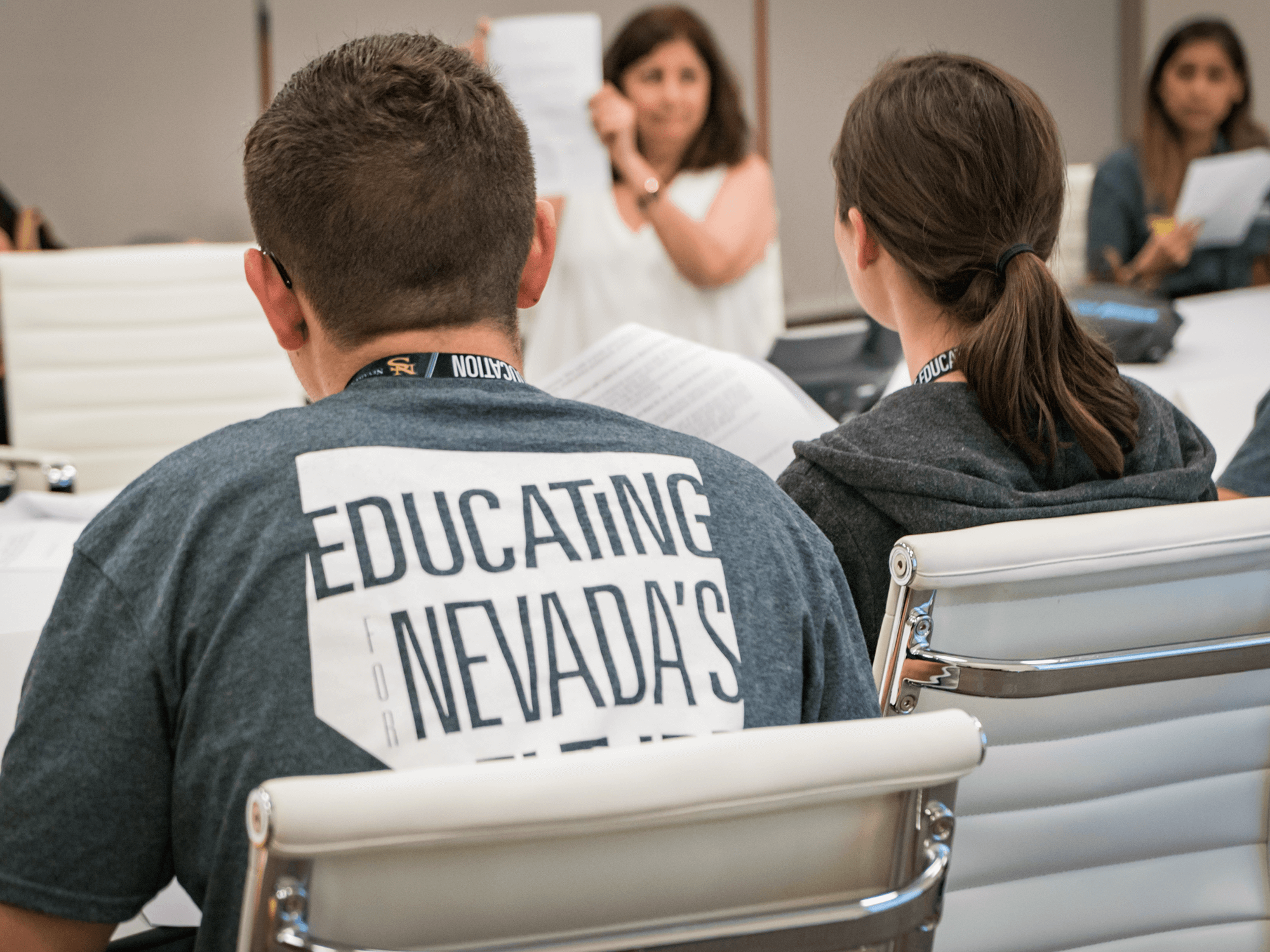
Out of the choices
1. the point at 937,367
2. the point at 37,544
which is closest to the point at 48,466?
the point at 37,544

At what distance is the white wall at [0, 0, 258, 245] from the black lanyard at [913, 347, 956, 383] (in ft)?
13.2

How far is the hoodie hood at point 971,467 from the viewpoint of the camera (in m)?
0.94

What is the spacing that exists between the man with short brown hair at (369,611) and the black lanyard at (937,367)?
41 centimetres

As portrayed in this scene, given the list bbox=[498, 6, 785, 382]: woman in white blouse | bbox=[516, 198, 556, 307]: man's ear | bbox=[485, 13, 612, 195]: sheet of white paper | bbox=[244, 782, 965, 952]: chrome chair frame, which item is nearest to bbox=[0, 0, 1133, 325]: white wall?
bbox=[498, 6, 785, 382]: woman in white blouse

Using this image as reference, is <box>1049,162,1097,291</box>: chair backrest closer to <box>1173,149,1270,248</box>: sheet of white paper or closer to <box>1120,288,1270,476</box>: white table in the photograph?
<box>1173,149,1270,248</box>: sheet of white paper

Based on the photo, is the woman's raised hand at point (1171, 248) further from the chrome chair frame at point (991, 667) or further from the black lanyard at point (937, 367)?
the chrome chair frame at point (991, 667)

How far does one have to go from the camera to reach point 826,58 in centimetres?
535

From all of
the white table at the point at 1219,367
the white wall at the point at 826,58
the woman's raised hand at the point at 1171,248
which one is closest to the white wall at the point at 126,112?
the white wall at the point at 826,58

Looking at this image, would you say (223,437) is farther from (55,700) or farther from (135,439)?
(135,439)

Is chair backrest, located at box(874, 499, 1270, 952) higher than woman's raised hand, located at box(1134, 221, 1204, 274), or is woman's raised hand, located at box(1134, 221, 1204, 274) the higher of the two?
woman's raised hand, located at box(1134, 221, 1204, 274)

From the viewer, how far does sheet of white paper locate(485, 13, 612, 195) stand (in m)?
2.00

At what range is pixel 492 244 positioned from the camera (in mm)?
771

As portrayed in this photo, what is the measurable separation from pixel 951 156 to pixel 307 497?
710 millimetres

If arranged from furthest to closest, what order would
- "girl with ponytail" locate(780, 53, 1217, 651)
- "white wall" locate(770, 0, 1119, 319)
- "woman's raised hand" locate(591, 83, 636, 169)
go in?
"white wall" locate(770, 0, 1119, 319), "woman's raised hand" locate(591, 83, 636, 169), "girl with ponytail" locate(780, 53, 1217, 651)
